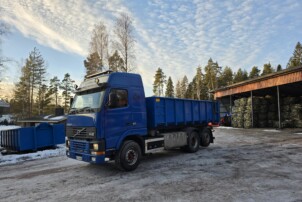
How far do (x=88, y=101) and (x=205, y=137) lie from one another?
7016 millimetres

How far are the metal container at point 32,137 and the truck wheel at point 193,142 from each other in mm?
7609

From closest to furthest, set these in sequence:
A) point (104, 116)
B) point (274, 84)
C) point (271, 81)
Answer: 1. point (104, 116)
2. point (274, 84)
3. point (271, 81)

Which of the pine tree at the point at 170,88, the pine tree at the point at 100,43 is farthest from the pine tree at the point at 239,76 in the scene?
the pine tree at the point at 100,43

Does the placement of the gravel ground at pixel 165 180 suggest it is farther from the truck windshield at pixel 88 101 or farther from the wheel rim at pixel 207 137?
the wheel rim at pixel 207 137

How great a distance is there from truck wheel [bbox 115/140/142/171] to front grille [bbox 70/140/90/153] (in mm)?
1000

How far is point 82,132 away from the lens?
7.03m

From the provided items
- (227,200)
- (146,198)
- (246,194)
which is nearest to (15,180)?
(146,198)

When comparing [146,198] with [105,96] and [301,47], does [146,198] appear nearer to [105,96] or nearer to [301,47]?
[105,96]

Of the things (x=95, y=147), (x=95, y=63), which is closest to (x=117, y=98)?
(x=95, y=147)

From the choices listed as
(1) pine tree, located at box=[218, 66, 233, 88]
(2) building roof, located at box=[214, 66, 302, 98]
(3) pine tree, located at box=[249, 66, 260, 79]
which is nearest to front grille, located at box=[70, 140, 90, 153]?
(2) building roof, located at box=[214, 66, 302, 98]

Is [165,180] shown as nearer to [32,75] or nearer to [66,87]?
[32,75]

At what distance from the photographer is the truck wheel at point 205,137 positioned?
1170 cm

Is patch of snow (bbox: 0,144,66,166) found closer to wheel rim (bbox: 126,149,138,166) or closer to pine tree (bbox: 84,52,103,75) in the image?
wheel rim (bbox: 126,149,138,166)

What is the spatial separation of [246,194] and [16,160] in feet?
32.2
